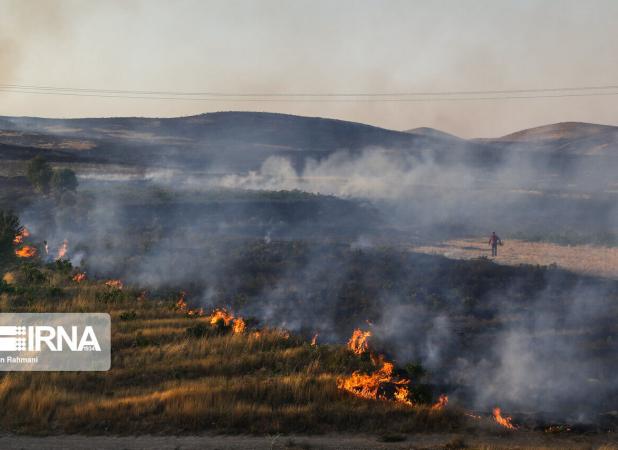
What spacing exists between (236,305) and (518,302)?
12.6m

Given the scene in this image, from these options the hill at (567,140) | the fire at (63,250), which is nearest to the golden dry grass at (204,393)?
the fire at (63,250)

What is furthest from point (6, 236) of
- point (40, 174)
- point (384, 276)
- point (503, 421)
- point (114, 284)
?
point (40, 174)

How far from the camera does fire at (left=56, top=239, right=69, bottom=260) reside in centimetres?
3416

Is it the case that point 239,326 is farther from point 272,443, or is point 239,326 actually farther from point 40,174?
point 40,174

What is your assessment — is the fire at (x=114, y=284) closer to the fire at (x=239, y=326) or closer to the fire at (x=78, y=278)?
the fire at (x=78, y=278)

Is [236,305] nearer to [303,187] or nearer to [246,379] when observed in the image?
[246,379]

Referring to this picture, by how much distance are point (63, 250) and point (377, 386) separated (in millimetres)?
28154

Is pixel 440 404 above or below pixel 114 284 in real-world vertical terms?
below

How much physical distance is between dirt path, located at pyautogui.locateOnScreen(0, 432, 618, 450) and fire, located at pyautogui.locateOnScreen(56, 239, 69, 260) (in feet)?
82.7

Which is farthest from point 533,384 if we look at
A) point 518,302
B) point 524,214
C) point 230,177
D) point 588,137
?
point 588,137

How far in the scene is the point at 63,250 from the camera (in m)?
35.3

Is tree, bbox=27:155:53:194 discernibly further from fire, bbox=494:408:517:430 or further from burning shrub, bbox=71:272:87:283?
fire, bbox=494:408:517:430

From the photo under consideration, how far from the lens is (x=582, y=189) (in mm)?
81500

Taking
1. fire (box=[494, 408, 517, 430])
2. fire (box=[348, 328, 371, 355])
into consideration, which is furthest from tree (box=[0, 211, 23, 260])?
fire (box=[494, 408, 517, 430])
